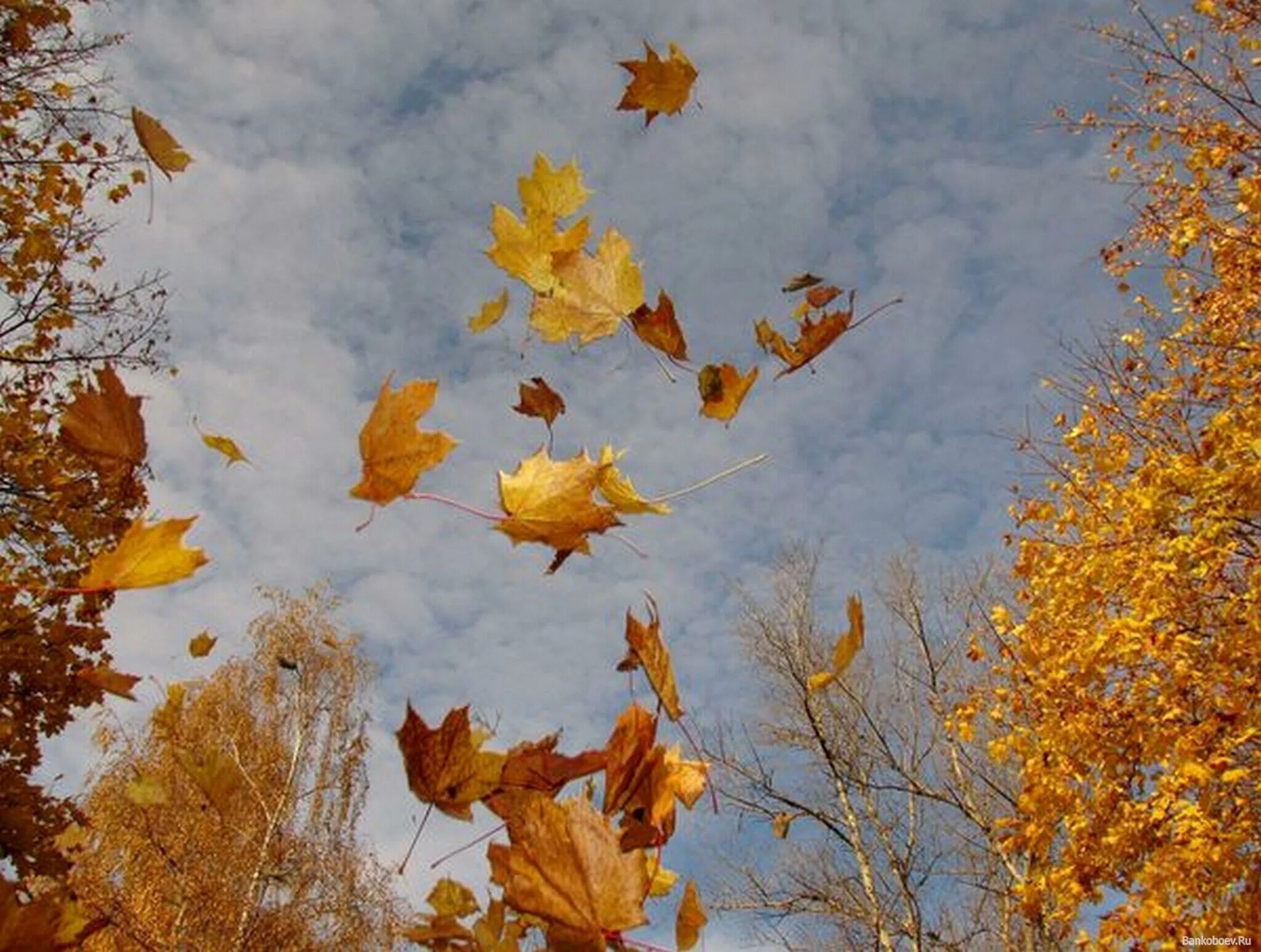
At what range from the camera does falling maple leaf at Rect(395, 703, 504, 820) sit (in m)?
1.17

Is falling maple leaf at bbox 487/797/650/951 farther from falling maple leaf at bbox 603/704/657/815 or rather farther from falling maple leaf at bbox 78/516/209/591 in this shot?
falling maple leaf at bbox 78/516/209/591

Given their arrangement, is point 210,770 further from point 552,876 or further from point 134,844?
point 134,844

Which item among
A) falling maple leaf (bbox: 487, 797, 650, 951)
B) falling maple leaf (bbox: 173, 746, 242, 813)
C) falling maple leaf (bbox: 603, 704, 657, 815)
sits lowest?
falling maple leaf (bbox: 487, 797, 650, 951)

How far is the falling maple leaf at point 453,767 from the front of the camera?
117cm

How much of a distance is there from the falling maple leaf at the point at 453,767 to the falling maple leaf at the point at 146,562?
1.21ft

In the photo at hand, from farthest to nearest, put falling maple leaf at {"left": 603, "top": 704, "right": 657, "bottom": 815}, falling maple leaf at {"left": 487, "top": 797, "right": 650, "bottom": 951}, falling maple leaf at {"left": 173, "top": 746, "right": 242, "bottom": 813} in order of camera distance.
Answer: falling maple leaf at {"left": 173, "top": 746, "right": 242, "bottom": 813} → falling maple leaf at {"left": 603, "top": 704, "right": 657, "bottom": 815} → falling maple leaf at {"left": 487, "top": 797, "right": 650, "bottom": 951}

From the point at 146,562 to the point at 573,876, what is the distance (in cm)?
69

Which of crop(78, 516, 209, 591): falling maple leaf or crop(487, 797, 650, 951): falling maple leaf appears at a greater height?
crop(78, 516, 209, 591): falling maple leaf

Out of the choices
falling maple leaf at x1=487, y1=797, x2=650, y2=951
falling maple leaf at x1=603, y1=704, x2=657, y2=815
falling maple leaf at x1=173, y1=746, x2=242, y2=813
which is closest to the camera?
falling maple leaf at x1=487, y1=797, x2=650, y2=951

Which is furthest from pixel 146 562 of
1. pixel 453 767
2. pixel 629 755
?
pixel 629 755

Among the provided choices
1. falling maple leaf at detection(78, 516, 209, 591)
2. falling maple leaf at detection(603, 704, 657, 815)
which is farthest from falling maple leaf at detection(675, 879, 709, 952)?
falling maple leaf at detection(78, 516, 209, 591)

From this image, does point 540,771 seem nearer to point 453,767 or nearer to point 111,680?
point 453,767

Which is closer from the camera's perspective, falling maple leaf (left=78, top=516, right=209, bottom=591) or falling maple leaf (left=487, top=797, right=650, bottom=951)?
falling maple leaf (left=487, top=797, right=650, bottom=951)

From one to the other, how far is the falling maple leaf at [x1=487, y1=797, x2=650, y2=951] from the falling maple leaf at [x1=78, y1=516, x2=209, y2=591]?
57cm
